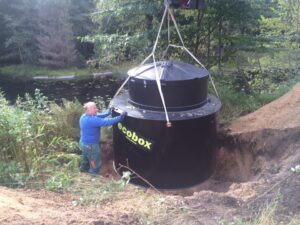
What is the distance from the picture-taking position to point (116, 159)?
5.45 meters

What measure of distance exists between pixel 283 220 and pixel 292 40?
947cm

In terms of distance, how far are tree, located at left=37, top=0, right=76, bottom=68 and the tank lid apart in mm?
24274

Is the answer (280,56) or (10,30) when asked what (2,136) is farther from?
(10,30)

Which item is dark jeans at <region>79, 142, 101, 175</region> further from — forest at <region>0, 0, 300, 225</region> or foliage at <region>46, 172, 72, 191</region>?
foliage at <region>46, 172, 72, 191</region>

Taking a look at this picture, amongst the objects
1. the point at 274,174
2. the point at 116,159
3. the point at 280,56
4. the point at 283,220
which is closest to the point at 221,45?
the point at 280,56

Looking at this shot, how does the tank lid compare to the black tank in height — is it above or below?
above

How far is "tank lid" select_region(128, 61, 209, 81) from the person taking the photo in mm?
4883

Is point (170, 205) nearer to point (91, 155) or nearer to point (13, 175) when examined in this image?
point (13, 175)

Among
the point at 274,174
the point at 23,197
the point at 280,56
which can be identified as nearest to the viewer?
the point at 23,197

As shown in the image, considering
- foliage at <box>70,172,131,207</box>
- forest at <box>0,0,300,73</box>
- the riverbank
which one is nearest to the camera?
foliage at <box>70,172,131,207</box>

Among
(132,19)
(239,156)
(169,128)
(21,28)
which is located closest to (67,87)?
(21,28)

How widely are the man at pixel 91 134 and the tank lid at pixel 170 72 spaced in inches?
30.2

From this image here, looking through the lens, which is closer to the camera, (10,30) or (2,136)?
(2,136)

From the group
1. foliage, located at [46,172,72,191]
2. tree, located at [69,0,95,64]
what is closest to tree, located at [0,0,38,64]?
tree, located at [69,0,95,64]
